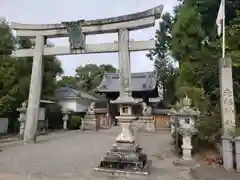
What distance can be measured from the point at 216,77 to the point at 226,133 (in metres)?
5.45

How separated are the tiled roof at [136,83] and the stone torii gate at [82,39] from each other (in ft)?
48.9

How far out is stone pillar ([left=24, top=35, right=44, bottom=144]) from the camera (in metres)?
11.7

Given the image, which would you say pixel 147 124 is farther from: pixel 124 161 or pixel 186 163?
pixel 124 161

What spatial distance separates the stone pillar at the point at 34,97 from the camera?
38.2 ft

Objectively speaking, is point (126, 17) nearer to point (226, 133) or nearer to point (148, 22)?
point (148, 22)

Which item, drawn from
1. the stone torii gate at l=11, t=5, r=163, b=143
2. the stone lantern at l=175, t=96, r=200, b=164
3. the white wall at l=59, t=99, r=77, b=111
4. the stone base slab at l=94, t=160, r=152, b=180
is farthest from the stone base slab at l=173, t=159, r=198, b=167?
the white wall at l=59, t=99, r=77, b=111

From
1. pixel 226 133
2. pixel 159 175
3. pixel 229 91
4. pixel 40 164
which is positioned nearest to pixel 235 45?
pixel 229 91

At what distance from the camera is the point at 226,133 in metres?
6.96

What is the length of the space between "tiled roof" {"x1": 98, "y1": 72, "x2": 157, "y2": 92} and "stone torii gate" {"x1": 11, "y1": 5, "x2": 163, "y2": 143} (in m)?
14.9

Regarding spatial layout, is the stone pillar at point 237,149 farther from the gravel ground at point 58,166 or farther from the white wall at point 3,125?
the white wall at point 3,125

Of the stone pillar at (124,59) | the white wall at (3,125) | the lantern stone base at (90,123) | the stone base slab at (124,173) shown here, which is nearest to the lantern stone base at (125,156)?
the stone base slab at (124,173)

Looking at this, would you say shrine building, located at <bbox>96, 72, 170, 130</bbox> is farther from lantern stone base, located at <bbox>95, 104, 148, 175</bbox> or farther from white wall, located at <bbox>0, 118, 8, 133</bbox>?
lantern stone base, located at <bbox>95, 104, 148, 175</bbox>

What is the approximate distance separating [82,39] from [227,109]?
7.10m

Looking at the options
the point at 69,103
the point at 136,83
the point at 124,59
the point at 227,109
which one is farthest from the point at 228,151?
the point at 69,103
